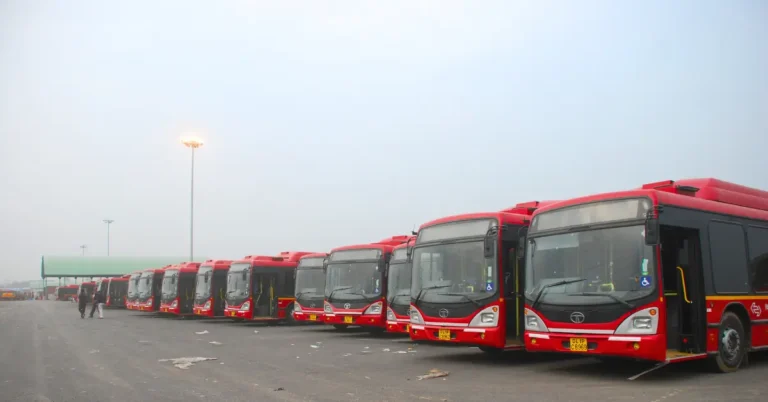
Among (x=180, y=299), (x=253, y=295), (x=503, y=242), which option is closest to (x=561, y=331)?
(x=503, y=242)

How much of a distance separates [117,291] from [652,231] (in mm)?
46778

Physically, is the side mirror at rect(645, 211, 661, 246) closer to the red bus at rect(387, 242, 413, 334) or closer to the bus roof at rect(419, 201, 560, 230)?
the bus roof at rect(419, 201, 560, 230)

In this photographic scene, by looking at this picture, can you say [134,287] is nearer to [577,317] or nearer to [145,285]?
[145,285]

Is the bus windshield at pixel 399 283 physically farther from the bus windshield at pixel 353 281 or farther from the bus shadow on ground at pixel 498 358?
the bus shadow on ground at pixel 498 358

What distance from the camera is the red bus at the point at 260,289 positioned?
81.9ft

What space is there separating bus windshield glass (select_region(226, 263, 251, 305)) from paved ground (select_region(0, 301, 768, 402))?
8.96m

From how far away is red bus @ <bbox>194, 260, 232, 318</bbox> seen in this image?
2722cm

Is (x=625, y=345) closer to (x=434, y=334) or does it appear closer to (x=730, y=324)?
(x=730, y=324)

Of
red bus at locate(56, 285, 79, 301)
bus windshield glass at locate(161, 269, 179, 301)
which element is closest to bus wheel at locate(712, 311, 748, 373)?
bus windshield glass at locate(161, 269, 179, 301)

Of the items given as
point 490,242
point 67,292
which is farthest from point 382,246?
point 67,292

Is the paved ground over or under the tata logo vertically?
under

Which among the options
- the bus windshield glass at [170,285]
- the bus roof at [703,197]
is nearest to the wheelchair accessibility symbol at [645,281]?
the bus roof at [703,197]

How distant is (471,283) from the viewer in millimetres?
11844

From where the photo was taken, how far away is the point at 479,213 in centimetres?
1241
